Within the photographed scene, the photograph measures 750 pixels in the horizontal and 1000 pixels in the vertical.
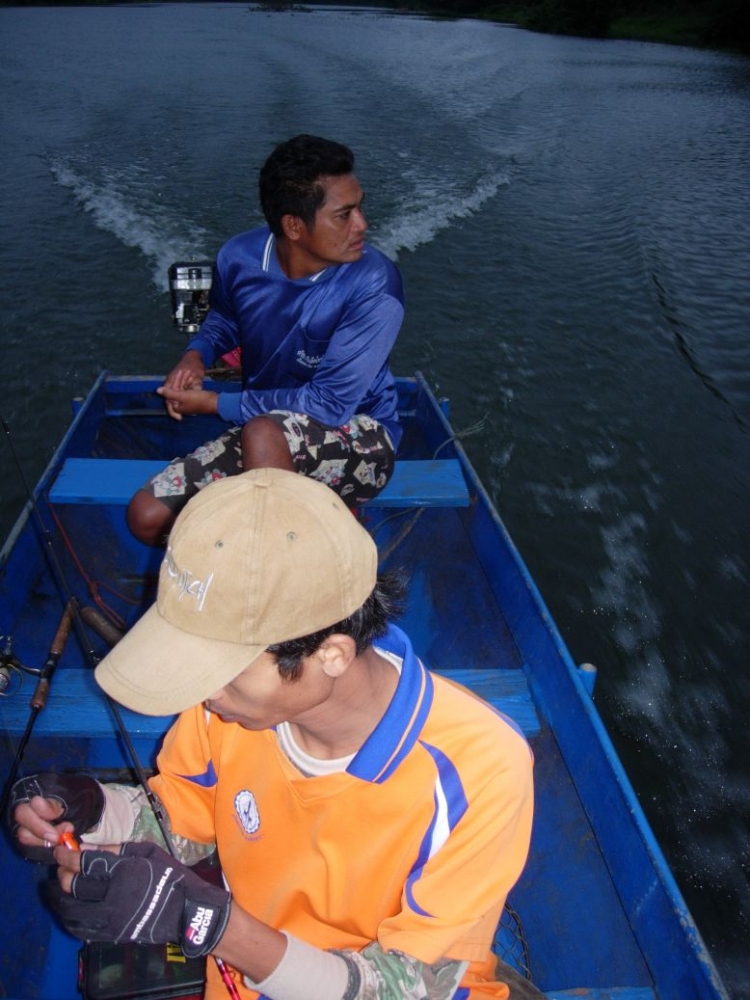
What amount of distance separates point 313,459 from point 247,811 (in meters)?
1.88

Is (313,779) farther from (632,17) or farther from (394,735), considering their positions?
(632,17)

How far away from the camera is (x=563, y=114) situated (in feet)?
63.2

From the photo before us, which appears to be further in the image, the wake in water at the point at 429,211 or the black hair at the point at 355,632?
the wake in water at the point at 429,211

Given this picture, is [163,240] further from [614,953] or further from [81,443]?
[614,953]

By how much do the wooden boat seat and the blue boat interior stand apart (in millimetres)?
11

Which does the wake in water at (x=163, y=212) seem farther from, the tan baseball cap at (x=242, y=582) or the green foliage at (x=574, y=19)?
the green foliage at (x=574, y=19)

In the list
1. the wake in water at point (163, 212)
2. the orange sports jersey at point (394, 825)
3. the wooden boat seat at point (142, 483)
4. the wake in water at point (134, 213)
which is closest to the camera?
the orange sports jersey at point (394, 825)

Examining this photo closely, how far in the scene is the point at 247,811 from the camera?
174 centimetres

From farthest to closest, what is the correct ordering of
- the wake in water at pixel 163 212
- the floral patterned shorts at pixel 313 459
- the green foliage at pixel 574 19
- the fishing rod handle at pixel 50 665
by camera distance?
the green foliage at pixel 574 19, the wake in water at pixel 163 212, the floral patterned shorts at pixel 313 459, the fishing rod handle at pixel 50 665

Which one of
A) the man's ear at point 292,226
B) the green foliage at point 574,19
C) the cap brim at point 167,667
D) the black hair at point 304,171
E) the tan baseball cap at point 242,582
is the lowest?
the cap brim at point 167,667

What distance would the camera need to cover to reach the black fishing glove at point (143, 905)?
1392mm

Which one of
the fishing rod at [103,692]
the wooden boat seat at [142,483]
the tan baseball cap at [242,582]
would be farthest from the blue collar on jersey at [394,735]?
the wooden boat seat at [142,483]

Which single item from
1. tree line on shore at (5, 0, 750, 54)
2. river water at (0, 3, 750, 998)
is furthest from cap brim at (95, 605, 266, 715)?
tree line on shore at (5, 0, 750, 54)

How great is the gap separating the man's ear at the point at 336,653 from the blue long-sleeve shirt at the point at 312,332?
6.78ft
